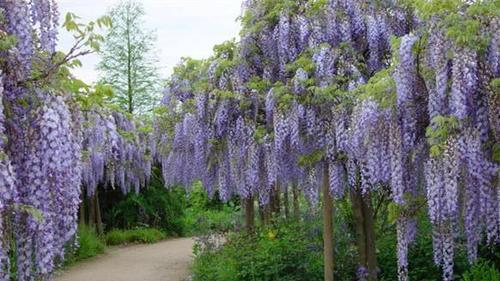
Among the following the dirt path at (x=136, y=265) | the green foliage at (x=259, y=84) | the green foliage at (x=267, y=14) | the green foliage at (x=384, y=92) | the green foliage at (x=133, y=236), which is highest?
the green foliage at (x=267, y=14)

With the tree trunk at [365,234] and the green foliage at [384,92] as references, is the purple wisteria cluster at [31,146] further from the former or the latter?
the tree trunk at [365,234]

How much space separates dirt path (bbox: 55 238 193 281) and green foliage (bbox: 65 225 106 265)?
0.21m

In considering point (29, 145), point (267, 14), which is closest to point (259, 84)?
point (267, 14)

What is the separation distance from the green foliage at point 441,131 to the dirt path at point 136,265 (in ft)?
26.1

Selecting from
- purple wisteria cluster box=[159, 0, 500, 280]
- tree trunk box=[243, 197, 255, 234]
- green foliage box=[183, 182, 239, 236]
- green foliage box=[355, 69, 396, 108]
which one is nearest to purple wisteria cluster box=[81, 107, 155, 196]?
green foliage box=[183, 182, 239, 236]

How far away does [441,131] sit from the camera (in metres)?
4.23

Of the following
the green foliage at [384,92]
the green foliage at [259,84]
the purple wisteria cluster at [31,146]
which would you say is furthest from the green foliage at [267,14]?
the purple wisteria cluster at [31,146]

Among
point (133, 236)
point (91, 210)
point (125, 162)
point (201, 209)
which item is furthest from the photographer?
point (201, 209)

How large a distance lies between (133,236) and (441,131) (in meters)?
14.9

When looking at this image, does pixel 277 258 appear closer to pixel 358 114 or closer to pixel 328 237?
pixel 328 237

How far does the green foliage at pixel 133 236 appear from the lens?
58.0 feet

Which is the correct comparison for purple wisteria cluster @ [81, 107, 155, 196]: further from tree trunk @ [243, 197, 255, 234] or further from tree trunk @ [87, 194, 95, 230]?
tree trunk @ [243, 197, 255, 234]

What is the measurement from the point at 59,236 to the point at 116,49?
2038cm

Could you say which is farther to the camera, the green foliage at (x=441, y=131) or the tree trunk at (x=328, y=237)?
the tree trunk at (x=328, y=237)
